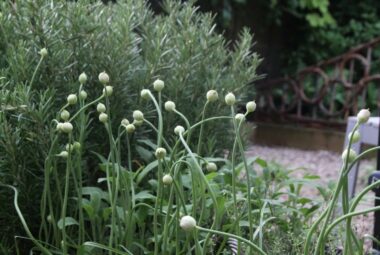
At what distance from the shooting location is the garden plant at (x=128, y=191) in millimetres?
1136

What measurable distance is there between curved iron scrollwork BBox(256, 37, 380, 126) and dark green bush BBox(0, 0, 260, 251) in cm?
462

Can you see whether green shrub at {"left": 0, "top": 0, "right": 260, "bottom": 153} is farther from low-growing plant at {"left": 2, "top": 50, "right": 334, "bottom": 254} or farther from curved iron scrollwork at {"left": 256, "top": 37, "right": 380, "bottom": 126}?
curved iron scrollwork at {"left": 256, "top": 37, "right": 380, "bottom": 126}

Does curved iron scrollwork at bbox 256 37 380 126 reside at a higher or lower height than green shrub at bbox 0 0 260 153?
lower

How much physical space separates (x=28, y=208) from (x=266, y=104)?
230 inches

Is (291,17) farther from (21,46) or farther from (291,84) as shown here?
(21,46)

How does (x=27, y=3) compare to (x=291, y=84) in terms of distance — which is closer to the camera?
(x=27, y=3)

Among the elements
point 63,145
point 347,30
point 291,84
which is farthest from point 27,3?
point 347,30

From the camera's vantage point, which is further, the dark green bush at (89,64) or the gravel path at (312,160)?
the gravel path at (312,160)

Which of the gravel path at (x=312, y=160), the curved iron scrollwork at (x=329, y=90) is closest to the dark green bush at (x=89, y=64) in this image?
the gravel path at (x=312, y=160)

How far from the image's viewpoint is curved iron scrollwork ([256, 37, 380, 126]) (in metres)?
6.46

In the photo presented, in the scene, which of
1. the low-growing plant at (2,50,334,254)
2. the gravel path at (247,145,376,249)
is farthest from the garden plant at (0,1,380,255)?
the gravel path at (247,145,376,249)

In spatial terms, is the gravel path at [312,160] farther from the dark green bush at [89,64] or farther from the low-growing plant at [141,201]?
the low-growing plant at [141,201]

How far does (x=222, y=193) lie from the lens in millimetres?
1410

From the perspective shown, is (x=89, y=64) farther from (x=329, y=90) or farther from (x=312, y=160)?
(x=329, y=90)
